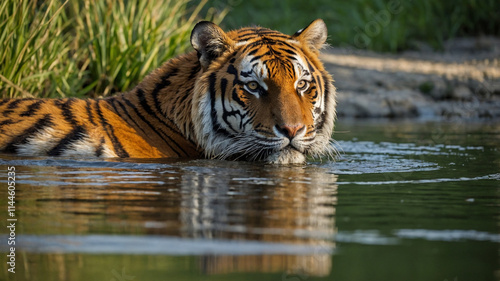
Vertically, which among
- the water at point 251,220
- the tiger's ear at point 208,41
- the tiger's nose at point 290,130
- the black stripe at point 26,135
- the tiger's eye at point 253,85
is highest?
the tiger's ear at point 208,41

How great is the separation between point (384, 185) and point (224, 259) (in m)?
2.19

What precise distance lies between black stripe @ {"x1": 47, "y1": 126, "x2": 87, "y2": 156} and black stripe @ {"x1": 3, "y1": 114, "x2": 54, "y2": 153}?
0.13m

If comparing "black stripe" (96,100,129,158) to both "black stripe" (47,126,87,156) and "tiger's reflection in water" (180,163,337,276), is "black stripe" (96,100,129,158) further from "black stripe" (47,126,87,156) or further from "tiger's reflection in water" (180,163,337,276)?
"tiger's reflection in water" (180,163,337,276)

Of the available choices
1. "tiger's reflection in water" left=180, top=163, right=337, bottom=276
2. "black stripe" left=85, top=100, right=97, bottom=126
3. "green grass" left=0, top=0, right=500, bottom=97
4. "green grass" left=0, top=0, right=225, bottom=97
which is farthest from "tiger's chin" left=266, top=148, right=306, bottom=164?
"green grass" left=0, top=0, right=225, bottom=97

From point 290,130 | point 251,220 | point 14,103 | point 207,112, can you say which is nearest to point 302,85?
point 290,130

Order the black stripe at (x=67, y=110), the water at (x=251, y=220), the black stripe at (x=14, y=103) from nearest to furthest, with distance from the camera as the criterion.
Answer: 1. the water at (x=251, y=220)
2. the black stripe at (x=67, y=110)
3. the black stripe at (x=14, y=103)

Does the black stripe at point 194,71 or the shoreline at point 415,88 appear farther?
the shoreline at point 415,88

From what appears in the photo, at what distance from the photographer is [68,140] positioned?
209 inches

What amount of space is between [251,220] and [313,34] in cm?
262

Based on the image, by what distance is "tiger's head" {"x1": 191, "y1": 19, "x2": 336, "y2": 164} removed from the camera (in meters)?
5.27

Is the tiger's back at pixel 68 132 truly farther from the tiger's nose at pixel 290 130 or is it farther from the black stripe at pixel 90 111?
the tiger's nose at pixel 290 130

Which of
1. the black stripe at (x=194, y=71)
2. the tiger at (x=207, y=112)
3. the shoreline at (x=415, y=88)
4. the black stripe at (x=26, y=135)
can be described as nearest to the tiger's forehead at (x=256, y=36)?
the tiger at (x=207, y=112)

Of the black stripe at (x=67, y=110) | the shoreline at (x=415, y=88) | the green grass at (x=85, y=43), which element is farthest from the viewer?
the shoreline at (x=415, y=88)

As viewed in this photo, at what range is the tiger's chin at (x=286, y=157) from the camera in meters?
5.27
